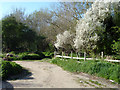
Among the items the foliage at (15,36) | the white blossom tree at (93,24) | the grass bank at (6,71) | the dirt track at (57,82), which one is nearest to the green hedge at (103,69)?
the dirt track at (57,82)

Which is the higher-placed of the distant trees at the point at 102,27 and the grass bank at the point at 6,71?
the distant trees at the point at 102,27

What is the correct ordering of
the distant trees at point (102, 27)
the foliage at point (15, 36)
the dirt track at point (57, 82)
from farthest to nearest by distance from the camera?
the foliage at point (15, 36) < the distant trees at point (102, 27) < the dirt track at point (57, 82)

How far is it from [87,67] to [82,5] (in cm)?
885

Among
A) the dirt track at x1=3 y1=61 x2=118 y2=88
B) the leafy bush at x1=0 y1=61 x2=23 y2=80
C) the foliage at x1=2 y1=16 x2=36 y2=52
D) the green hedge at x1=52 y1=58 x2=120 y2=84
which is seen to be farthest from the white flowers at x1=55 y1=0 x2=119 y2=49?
the foliage at x1=2 y1=16 x2=36 y2=52

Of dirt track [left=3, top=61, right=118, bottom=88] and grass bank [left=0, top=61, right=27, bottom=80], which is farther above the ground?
grass bank [left=0, top=61, right=27, bottom=80]

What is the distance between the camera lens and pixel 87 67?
901 centimetres

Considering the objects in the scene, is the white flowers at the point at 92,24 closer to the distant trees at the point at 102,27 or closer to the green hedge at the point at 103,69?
the distant trees at the point at 102,27

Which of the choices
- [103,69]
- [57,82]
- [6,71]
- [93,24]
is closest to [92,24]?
[93,24]

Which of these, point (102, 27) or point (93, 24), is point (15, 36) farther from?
point (102, 27)

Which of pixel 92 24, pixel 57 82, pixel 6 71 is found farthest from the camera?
pixel 92 24

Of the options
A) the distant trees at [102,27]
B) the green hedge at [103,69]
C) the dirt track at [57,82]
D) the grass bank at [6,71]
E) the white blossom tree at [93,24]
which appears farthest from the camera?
the white blossom tree at [93,24]

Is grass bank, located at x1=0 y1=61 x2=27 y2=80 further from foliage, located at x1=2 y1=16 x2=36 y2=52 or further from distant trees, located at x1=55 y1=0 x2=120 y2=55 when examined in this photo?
foliage, located at x1=2 y1=16 x2=36 y2=52

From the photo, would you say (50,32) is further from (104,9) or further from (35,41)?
(104,9)

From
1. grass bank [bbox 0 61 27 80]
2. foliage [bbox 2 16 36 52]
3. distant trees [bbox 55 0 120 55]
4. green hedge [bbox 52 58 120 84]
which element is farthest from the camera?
foliage [bbox 2 16 36 52]
